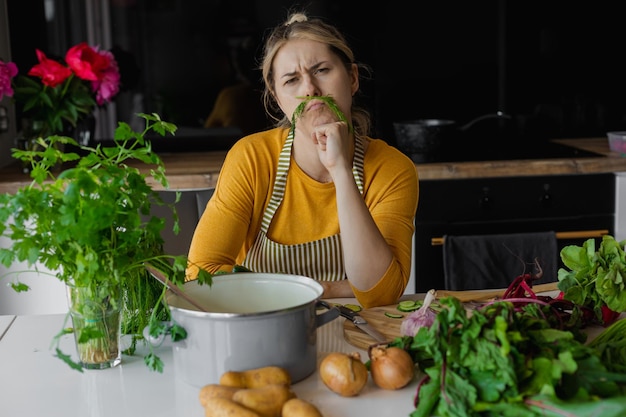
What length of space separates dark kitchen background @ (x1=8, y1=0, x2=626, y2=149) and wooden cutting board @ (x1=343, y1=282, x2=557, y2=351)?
1782 millimetres

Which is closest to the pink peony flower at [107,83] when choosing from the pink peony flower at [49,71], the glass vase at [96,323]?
the pink peony flower at [49,71]

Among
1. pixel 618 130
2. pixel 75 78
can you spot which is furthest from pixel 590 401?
pixel 618 130

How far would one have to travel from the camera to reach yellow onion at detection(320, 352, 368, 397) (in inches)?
42.1

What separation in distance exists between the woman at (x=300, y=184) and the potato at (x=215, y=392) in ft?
2.27

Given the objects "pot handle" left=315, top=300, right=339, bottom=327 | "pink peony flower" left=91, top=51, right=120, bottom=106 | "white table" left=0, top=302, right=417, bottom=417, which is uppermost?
"pink peony flower" left=91, top=51, right=120, bottom=106

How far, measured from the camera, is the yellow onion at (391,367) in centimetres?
109

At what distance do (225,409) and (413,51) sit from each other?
8.08 feet

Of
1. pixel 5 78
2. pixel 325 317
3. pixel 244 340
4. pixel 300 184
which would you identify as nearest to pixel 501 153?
pixel 300 184

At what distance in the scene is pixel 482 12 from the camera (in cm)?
323

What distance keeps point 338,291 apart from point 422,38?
5.89ft

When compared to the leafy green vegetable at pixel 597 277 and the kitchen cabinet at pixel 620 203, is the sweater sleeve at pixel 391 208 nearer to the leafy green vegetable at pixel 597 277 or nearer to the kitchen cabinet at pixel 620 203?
the leafy green vegetable at pixel 597 277

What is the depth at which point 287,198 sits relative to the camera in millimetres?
1933

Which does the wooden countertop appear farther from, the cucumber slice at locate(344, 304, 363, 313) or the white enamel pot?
the white enamel pot

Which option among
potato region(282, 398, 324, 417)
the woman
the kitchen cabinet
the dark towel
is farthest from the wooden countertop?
potato region(282, 398, 324, 417)
